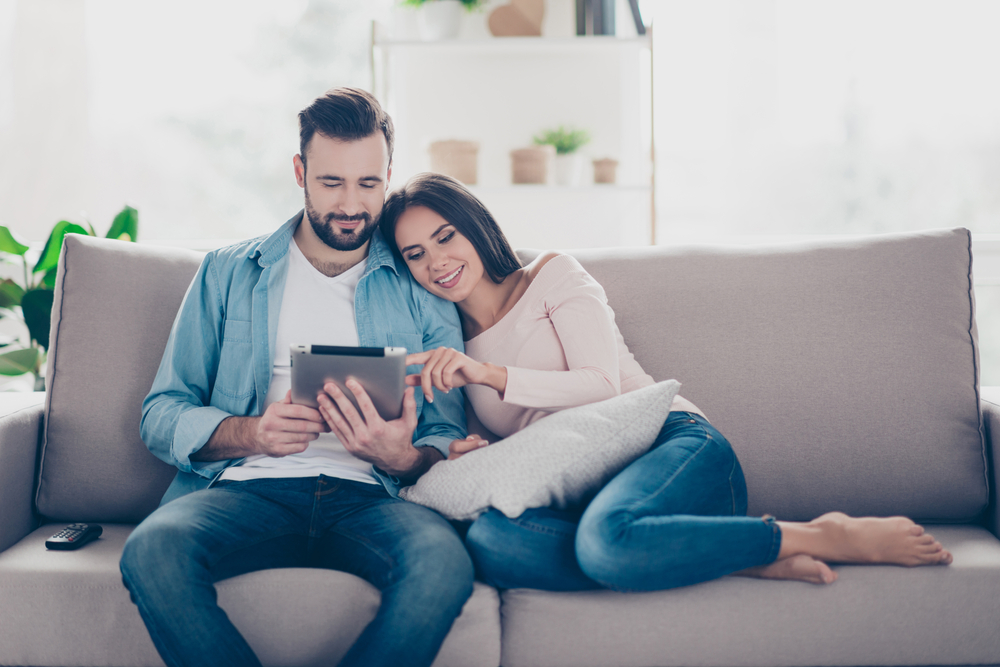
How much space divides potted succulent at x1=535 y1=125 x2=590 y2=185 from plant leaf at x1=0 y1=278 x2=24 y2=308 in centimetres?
173

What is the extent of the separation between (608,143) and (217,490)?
2.00 meters

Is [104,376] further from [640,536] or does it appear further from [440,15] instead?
[440,15]

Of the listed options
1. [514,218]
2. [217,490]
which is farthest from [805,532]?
[514,218]

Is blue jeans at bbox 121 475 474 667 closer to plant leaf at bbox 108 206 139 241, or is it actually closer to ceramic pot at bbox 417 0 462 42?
plant leaf at bbox 108 206 139 241

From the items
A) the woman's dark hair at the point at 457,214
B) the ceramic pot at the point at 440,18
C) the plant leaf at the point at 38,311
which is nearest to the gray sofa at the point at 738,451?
the woman's dark hair at the point at 457,214

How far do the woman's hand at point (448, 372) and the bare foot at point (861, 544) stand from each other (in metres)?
0.55

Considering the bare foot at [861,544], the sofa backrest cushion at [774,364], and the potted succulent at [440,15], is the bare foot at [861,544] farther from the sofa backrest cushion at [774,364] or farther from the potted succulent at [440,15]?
the potted succulent at [440,15]

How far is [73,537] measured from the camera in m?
1.19

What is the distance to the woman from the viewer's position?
1.03 metres

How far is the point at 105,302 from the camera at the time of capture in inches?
56.4

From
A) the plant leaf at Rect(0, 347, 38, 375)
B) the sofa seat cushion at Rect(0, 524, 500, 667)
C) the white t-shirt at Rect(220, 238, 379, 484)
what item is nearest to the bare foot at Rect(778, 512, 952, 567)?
the sofa seat cushion at Rect(0, 524, 500, 667)

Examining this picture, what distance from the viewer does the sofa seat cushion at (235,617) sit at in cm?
104

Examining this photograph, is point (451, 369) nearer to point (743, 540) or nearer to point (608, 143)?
point (743, 540)

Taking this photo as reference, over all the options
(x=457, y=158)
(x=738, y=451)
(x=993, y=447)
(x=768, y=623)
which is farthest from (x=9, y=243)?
(x=993, y=447)
